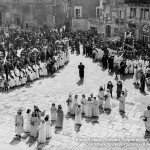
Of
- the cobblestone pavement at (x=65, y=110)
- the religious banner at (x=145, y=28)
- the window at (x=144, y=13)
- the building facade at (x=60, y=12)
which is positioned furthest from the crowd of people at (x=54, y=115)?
the building facade at (x=60, y=12)

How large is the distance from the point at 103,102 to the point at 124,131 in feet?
10.1

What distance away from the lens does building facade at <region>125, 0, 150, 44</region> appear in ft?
112

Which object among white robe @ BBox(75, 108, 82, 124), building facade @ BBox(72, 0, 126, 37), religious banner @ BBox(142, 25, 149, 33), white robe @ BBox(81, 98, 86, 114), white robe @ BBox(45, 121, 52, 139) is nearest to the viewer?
white robe @ BBox(45, 121, 52, 139)

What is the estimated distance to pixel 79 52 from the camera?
3023 cm

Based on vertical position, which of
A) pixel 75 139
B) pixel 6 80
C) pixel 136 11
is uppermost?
pixel 136 11

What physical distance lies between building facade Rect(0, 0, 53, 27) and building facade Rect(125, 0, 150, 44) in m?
15.6

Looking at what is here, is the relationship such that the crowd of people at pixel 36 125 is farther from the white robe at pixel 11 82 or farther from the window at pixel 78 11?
the window at pixel 78 11

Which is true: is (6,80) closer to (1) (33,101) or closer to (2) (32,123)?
(1) (33,101)

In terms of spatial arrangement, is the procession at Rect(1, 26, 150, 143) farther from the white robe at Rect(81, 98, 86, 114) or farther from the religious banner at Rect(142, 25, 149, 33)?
the religious banner at Rect(142, 25, 149, 33)

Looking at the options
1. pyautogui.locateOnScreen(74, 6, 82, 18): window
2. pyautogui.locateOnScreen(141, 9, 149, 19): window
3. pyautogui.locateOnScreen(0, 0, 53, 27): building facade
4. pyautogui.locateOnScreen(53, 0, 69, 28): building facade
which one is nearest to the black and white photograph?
pyautogui.locateOnScreen(141, 9, 149, 19): window

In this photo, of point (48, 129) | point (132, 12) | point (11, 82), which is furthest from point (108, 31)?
point (48, 129)

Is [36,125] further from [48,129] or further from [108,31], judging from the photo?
[108,31]

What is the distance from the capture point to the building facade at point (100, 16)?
1507 inches

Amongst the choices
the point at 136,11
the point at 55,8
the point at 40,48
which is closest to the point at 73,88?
the point at 40,48
